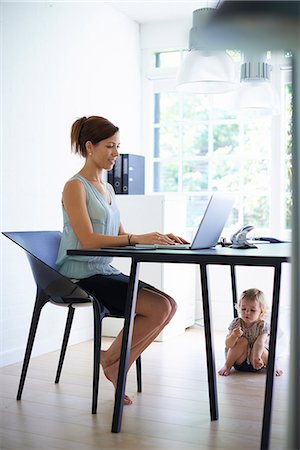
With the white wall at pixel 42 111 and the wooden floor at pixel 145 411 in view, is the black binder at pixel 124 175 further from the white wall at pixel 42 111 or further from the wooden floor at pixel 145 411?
the wooden floor at pixel 145 411

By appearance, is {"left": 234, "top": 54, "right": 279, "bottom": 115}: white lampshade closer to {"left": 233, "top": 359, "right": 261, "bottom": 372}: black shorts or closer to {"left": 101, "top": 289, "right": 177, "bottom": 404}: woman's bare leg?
{"left": 101, "top": 289, "right": 177, "bottom": 404}: woman's bare leg

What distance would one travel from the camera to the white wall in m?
4.05

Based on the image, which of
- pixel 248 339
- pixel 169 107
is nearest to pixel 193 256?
pixel 248 339

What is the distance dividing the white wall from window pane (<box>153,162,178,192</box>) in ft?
2.62

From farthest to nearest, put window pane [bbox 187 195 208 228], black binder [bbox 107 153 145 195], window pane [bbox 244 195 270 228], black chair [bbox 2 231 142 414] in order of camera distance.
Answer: window pane [bbox 187 195 208 228], window pane [bbox 244 195 270 228], black binder [bbox 107 153 145 195], black chair [bbox 2 231 142 414]

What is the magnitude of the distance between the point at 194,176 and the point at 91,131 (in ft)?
9.22

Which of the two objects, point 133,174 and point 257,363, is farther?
point 133,174

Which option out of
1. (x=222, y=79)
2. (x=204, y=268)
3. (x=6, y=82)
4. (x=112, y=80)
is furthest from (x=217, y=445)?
(x=112, y=80)

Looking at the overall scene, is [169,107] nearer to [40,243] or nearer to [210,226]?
[40,243]

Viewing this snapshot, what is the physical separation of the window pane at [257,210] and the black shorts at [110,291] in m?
2.80

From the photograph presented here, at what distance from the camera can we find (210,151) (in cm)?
582

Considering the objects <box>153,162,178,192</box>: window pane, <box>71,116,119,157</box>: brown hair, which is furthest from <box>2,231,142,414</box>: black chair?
<box>153,162,178,192</box>: window pane

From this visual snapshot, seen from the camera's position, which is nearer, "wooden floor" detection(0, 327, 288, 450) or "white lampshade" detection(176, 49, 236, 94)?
"wooden floor" detection(0, 327, 288, 450)

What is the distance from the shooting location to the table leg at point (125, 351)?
2600 mm
